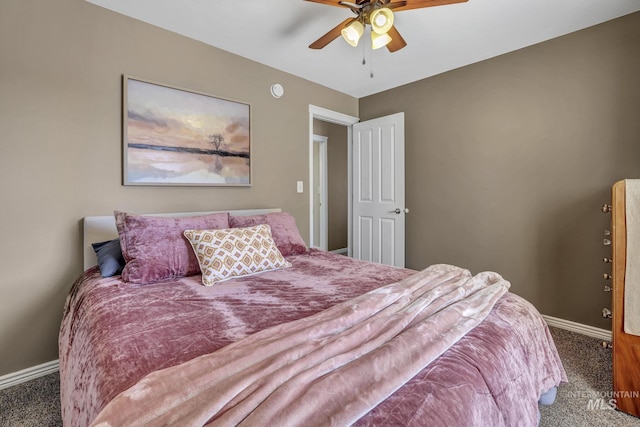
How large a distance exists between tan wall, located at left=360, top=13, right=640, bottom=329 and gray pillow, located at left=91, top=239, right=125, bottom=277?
2.85 m

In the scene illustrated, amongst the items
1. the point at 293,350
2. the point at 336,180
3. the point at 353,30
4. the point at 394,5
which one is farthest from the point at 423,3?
the point at 336,180

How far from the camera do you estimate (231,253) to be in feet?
5.74

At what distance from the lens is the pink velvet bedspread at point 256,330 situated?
0.76 meters

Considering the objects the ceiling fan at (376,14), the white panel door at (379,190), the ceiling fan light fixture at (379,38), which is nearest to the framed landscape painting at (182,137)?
the ceiling fan at (376,14)

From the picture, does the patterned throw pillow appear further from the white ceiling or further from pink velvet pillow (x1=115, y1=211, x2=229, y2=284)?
the white ceiling

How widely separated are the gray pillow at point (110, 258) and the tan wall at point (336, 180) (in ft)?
12.0

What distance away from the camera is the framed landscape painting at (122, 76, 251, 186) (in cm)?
214

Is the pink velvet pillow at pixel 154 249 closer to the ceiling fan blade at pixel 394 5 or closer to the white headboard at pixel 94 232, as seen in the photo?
the white headboard at pixel 94 232

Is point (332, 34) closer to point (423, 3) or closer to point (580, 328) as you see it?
point (423, 3)

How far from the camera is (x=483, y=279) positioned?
1502 millimetres

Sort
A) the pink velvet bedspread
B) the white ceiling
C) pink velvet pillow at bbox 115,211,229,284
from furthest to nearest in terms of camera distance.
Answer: the white ceiling, pink velvet pillow at bbox 115,211,229,284, the pink velvet bedspread

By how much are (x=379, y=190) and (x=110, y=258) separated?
2689 mm

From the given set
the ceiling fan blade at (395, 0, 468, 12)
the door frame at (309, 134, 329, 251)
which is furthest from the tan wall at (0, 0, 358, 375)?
the door frame at (309, 134, 329, 251)

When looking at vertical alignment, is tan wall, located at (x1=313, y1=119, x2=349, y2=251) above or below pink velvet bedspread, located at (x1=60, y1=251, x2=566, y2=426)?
above
